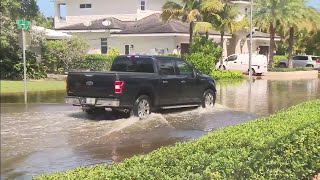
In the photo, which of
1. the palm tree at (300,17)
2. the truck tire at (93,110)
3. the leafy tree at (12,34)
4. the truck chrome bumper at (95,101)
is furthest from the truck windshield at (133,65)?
the palm tree at (300,17)

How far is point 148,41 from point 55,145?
2833 centimetres

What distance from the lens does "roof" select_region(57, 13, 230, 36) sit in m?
36.6

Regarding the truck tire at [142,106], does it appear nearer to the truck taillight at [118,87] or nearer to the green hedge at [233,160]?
the truck taillight at [118,87]

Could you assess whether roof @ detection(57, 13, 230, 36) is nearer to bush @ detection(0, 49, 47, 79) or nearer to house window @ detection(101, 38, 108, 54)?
house window @ detection(101, 38, 108, 54)

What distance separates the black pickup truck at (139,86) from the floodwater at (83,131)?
38cm

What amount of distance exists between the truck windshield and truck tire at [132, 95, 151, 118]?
97 centimetres

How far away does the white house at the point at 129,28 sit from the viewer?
36.9 meters

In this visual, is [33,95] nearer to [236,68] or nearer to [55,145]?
[55,145]

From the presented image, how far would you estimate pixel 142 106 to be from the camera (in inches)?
511

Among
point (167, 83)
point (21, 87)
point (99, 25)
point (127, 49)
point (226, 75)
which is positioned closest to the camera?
point (167, 83)

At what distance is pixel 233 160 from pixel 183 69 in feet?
33.5

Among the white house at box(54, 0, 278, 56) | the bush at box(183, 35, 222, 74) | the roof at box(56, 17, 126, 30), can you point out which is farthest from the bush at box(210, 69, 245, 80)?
the roof at box(56, 17, 126, 30)

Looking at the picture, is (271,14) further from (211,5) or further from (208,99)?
(208,99)

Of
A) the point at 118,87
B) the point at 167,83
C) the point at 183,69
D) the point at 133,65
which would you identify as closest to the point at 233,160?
the point at 118,87
